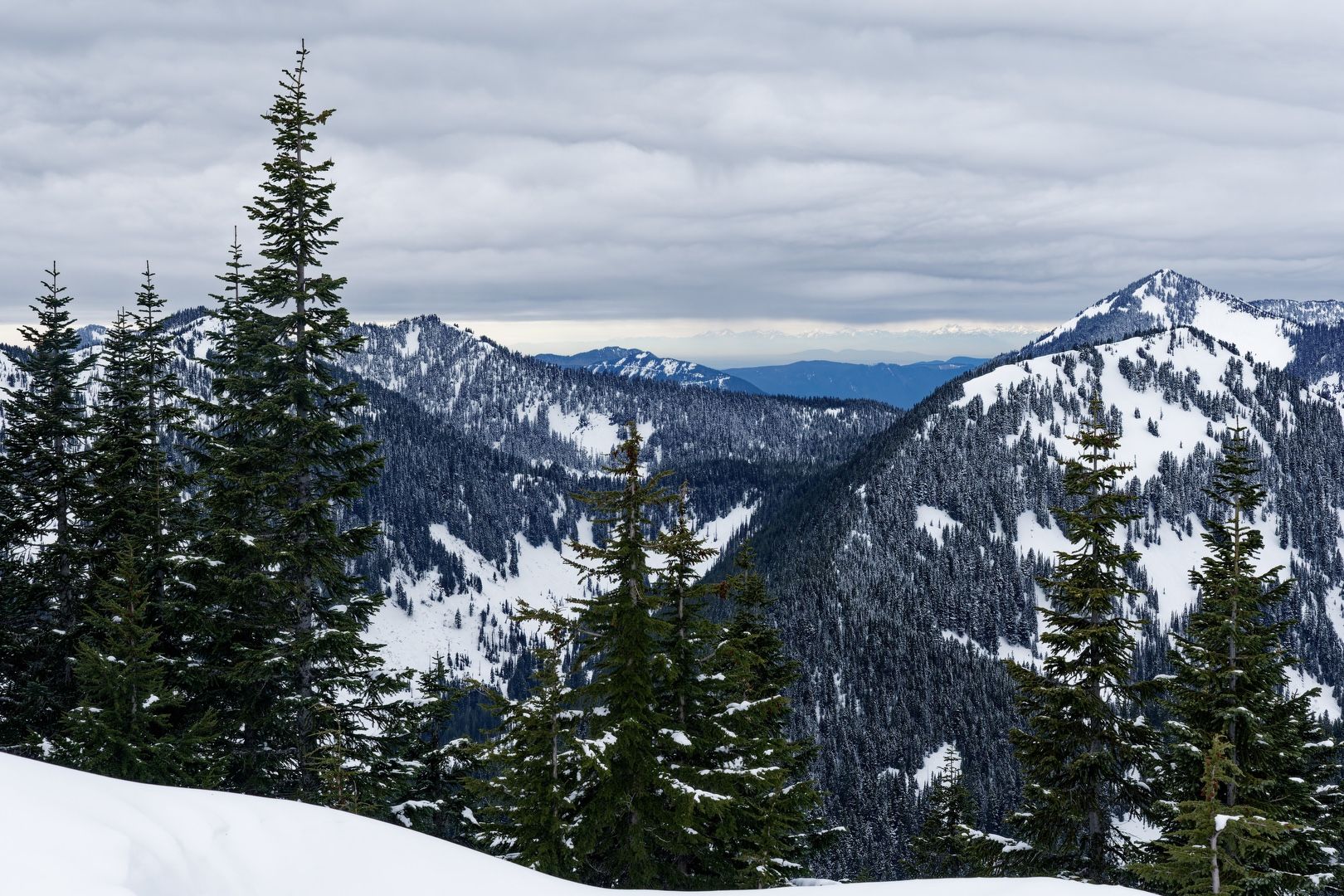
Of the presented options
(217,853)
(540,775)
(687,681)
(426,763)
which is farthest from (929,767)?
(217,853)

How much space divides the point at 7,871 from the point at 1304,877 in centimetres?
1989

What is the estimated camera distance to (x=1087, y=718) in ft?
55.4

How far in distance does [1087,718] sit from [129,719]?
788 inches

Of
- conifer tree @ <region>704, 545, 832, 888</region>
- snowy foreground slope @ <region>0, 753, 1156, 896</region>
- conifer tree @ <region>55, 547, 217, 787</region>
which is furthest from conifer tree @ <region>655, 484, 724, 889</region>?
conifer tree @ <region>55, 547, 217, 787</region>

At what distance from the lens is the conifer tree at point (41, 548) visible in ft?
59.1

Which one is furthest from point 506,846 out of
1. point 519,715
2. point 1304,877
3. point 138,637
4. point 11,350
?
point 11,350

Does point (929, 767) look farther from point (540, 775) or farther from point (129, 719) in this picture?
point (129, 719)

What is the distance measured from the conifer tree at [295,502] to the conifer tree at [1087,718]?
14129mm

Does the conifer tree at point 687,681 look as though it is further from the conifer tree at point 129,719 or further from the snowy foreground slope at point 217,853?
the conifer tree at point 129,719

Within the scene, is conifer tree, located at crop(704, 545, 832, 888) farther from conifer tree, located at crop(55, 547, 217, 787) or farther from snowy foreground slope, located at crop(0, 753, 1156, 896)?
conifer tree, located at crop(55, 547, 217, 787)

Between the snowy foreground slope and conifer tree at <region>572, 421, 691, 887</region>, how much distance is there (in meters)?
5.81

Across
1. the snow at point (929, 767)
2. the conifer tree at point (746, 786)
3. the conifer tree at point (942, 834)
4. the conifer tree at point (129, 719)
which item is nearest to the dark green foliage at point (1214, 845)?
the conifer tree at point (746, 786)

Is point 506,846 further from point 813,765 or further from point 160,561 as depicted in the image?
point 813,765

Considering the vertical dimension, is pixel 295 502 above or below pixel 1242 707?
above
